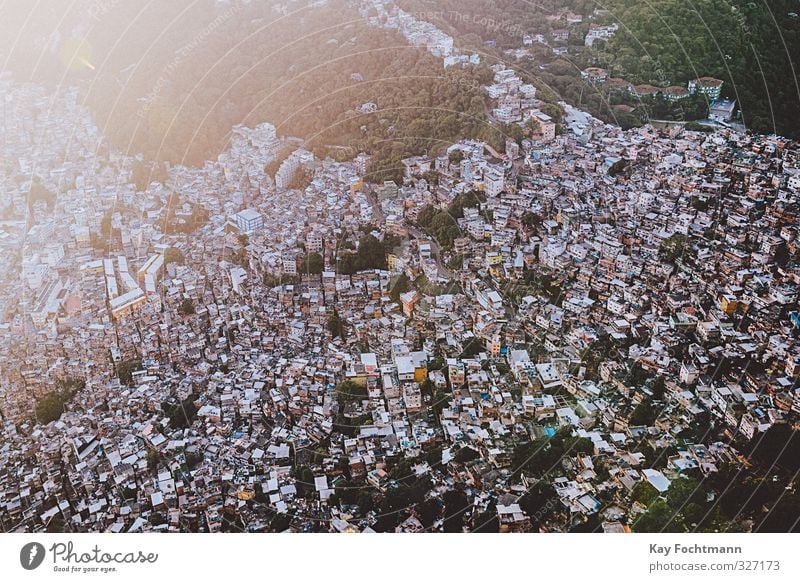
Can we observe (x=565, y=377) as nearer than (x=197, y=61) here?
Yes

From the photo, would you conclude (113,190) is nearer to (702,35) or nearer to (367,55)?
(367,55)

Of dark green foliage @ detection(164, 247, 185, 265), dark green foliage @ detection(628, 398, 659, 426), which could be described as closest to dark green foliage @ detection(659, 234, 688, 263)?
dark green foliage @ detection(628, 398, 659, 426)

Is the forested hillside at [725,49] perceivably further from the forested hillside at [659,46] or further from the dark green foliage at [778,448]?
the dark green foliage at [778,448]

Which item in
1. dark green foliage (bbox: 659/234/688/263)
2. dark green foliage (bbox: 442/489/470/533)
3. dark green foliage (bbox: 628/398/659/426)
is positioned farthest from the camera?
dark green foliage (bbox: 659/234/688/263)

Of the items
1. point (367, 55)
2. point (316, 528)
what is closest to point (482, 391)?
point (316, 528)

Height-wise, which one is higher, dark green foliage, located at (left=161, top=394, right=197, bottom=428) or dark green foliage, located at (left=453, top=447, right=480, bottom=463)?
dark green foliage, located at (left=161, top=394, right=197, bottom=428)

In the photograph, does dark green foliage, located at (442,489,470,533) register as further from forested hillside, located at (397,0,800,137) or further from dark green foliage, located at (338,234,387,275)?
forested hillside, located at (397,0,800,137)

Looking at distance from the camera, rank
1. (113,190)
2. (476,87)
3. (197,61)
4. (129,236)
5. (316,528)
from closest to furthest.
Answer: (316,528) < (129,236) < (113,190) < (476,87) < (197,61)
